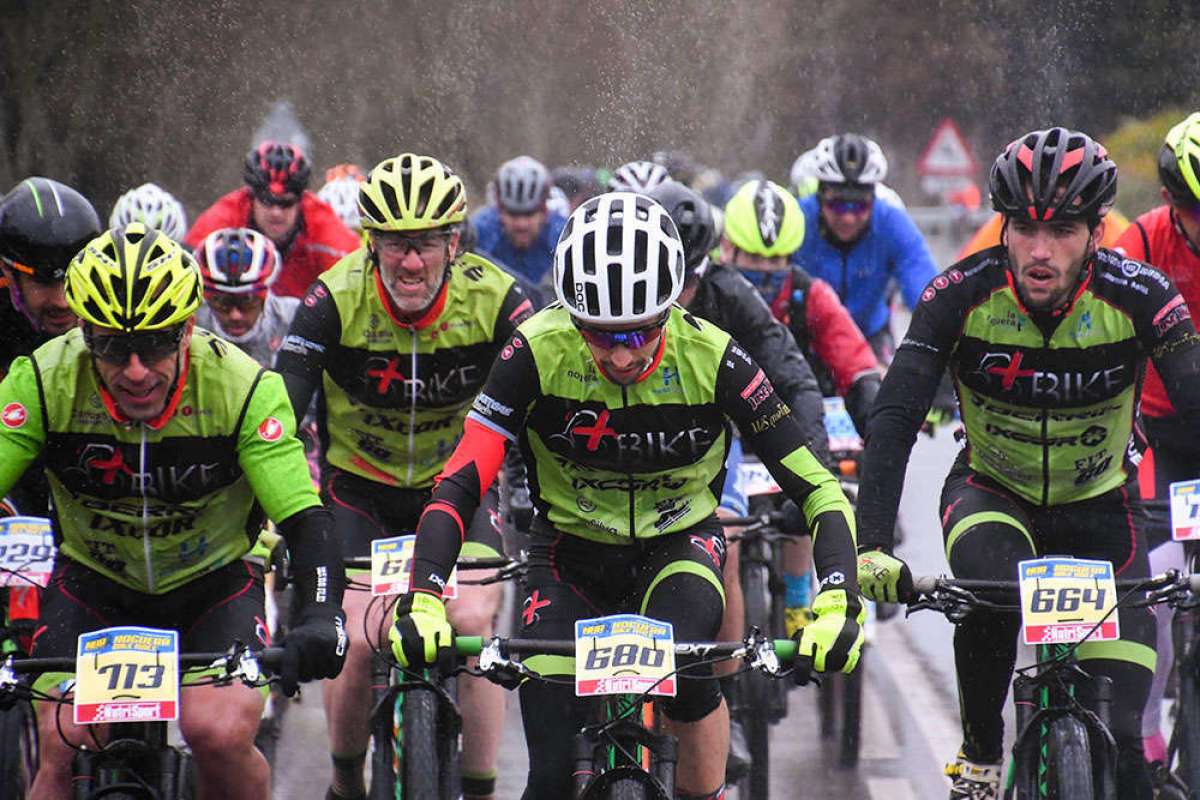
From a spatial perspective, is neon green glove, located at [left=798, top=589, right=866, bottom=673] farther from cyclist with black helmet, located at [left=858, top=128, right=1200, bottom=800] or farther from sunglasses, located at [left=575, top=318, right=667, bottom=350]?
sunglasses, located at [left=575, top=318, right=667, bottom=350]

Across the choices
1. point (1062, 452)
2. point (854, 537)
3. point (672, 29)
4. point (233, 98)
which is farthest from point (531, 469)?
point (672, 29)

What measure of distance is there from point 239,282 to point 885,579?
3981 millimetres

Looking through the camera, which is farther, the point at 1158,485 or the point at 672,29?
the point at 672,29

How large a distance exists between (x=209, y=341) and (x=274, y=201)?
4.81 m

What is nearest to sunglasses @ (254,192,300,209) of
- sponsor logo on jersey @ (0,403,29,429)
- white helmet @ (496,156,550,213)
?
white helmet @ (496,156,550,213)

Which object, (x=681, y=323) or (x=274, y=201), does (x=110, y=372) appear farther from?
(x=274, y=201)

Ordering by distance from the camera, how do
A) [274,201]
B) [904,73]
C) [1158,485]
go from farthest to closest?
[904,73]
[274,201]
[1158,485]

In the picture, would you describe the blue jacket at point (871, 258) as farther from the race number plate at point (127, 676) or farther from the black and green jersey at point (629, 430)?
the race number plate at point (127, 676)

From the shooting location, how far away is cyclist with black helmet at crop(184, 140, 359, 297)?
10.5 metres

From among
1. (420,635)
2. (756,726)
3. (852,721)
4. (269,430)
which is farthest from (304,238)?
(420,635)

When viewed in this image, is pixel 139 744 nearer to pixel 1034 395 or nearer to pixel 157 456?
pixel 157 456

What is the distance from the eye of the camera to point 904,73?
34.4 metres

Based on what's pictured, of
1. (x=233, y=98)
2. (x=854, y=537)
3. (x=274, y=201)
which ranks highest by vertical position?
(x=233, y=98)

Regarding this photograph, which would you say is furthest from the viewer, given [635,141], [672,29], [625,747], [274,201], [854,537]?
Result: [672,29]
